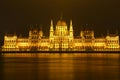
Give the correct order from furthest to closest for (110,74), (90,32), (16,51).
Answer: (90,32) < (16,51) < (110,74)

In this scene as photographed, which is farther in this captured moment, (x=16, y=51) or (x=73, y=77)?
(x=16, y=51)

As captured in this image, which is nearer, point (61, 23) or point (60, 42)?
point (60, 42)

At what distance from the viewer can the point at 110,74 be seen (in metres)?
50.2

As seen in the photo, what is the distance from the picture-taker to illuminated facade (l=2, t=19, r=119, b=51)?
131000mm

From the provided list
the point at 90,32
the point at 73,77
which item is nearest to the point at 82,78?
the point at 73,77

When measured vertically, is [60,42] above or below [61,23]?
below

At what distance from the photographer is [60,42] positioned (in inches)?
5217

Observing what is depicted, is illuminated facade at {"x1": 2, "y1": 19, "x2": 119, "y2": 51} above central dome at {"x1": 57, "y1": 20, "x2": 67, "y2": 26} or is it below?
below

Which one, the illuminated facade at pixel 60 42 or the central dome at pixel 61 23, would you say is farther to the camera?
the central dome at pixel 61 23

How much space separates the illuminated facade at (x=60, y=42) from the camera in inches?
5157

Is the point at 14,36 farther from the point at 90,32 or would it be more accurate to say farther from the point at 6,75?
the point at 6,75

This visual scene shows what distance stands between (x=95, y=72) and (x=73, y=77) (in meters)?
4.74

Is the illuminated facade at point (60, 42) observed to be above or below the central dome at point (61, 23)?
below

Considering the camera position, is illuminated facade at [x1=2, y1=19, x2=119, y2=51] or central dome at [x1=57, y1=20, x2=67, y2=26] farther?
central dome at [x1=57, y1=20, x2=67, y2=26]
